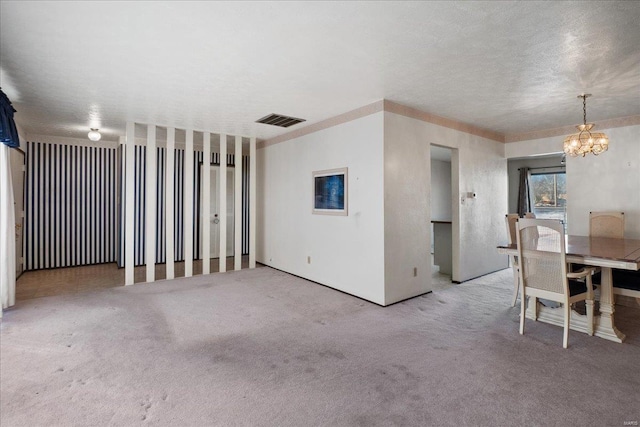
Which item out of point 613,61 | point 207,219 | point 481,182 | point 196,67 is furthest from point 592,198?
point 207,219

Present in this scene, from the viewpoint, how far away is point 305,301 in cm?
423

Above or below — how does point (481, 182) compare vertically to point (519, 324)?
above

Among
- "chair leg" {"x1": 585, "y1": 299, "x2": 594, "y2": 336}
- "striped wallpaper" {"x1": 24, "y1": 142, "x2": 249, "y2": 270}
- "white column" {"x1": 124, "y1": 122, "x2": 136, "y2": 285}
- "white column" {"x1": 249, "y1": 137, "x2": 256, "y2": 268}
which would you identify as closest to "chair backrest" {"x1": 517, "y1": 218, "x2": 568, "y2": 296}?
"chair leg" {"x1": 585, "y1": 299, "x2": 594, "y2": 336}

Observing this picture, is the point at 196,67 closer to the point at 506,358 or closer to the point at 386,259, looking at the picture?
the point at 386,259

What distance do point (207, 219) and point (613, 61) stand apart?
5655 mm

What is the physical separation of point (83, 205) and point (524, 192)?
10.1 m

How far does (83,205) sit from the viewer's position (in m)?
6.46

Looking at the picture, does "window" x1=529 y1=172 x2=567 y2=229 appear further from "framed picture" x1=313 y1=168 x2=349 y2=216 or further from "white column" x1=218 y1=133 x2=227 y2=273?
"white column" x1=218 y1=133 x2=227 y2=273

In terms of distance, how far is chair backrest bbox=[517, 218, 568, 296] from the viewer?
287 centimetres

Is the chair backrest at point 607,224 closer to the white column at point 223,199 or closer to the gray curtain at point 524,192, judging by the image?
the gray curtain at point 524,192

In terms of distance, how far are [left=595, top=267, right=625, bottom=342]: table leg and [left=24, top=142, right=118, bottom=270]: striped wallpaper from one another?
8.05m

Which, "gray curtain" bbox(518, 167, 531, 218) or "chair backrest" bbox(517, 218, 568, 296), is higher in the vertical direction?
"gray curtain" bbox(518, 167, 531, 218)


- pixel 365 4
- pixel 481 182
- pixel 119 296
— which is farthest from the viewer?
pixel 481 182

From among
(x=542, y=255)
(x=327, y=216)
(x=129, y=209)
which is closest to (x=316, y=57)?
(x=327, y=216)
